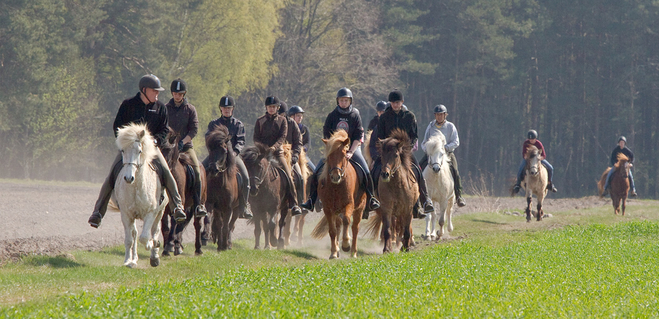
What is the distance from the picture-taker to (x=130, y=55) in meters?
45.3

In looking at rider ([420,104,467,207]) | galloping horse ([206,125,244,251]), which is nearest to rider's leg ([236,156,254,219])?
galloping horse ([206,125,244,251])

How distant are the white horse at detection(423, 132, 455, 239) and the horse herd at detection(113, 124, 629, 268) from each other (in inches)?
0.9

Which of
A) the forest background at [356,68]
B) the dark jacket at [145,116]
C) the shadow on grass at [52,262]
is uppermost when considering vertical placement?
the forest background at [356,68]

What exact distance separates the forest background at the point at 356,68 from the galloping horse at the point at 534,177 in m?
16.1

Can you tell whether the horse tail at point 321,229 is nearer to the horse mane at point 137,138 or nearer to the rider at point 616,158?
the horse mane at point 137,138

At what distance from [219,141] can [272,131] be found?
208 centimetres

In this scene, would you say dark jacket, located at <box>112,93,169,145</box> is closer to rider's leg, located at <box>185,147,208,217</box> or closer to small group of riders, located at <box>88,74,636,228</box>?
small group of riders, located at <box>88,74,636,228</box>

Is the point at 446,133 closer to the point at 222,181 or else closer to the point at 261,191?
the point at 261,191

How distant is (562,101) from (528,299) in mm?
52820

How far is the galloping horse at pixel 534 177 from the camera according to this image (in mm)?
23188

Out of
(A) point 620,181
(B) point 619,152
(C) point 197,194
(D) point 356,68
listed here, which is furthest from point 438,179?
(D) point 356,68

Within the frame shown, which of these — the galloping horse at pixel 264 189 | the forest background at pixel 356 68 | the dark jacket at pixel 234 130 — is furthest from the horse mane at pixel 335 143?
the forest background at pixel 356 68

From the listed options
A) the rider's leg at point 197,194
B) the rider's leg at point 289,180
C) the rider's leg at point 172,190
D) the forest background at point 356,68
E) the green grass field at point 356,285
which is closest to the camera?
the green grass field at point 356,285

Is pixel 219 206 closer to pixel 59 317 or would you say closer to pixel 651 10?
pixel 59 317
